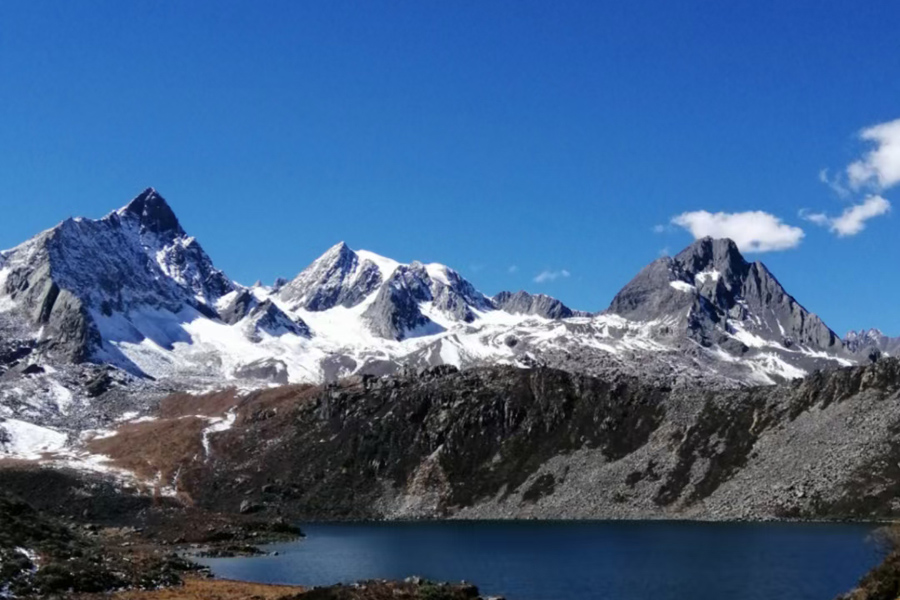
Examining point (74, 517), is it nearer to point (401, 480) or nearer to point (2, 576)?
point (401, 480)

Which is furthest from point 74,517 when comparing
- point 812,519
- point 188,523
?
point 812,519

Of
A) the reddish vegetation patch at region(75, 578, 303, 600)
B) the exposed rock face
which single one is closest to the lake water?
the reddish vegetation patch at region(75, 578, 303, 600)

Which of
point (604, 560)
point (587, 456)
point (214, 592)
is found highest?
point (587, 456)

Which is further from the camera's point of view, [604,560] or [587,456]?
[587,456]

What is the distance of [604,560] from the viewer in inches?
3514

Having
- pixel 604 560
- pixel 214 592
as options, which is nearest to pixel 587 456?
pixel 604 560

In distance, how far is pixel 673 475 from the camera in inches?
6073

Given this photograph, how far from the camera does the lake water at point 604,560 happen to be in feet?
227

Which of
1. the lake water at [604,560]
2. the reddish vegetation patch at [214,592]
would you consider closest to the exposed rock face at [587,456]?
the lake water at [604,560]

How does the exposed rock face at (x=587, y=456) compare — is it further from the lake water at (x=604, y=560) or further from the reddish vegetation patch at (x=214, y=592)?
the reddish vegetation patch at (x=214, y=592)

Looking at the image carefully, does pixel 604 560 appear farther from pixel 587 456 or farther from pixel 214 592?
pixel 587 456

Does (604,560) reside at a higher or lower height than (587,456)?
lower

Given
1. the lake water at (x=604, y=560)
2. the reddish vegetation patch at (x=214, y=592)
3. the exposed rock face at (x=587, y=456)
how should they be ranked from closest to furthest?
the reddish vegetation patch at (x=214, y=592) < the lake water at (x=604, y=560) < the exposed rock face at (x=587, y=456)

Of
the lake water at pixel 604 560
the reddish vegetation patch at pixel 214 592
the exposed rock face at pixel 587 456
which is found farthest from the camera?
the exposed rock face at pixel 587 456
